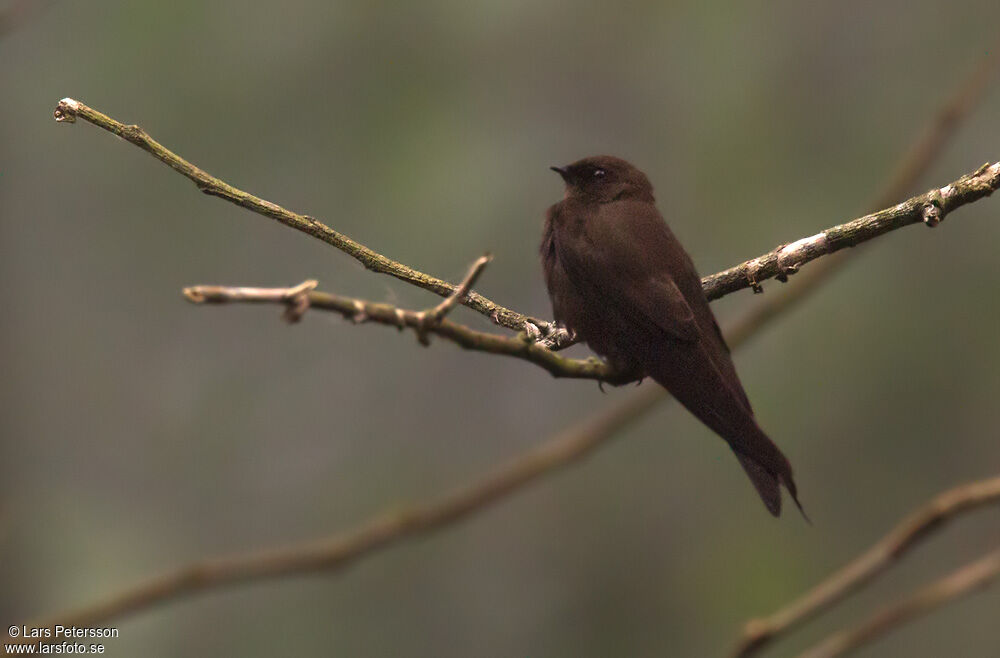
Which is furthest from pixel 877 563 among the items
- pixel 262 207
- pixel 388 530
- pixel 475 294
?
pixel 262 207

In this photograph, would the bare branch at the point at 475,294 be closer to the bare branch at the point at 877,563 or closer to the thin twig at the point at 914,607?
the bare branch at the point at 877,563

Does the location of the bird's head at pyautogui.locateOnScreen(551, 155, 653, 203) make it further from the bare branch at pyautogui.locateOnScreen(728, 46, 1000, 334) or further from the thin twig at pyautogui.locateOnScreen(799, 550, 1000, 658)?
the thin twig at pyautogui.locateOnScreen(799, 550, 1000, 658)

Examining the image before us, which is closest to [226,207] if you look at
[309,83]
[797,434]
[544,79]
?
[309,83]

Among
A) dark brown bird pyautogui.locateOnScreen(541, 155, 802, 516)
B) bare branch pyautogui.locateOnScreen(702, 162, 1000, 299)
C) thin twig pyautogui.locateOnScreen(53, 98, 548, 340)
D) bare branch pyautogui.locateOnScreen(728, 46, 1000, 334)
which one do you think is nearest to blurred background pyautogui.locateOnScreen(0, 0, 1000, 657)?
bare branch pyautogui.locateOnScreen(728, 46, 1000, 334)

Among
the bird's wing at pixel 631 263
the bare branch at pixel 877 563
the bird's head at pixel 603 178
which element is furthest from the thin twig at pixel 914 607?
the bird's head at pixel 603 178

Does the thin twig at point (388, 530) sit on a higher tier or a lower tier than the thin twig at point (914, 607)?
higher

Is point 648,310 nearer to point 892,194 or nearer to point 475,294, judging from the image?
point 475,294
